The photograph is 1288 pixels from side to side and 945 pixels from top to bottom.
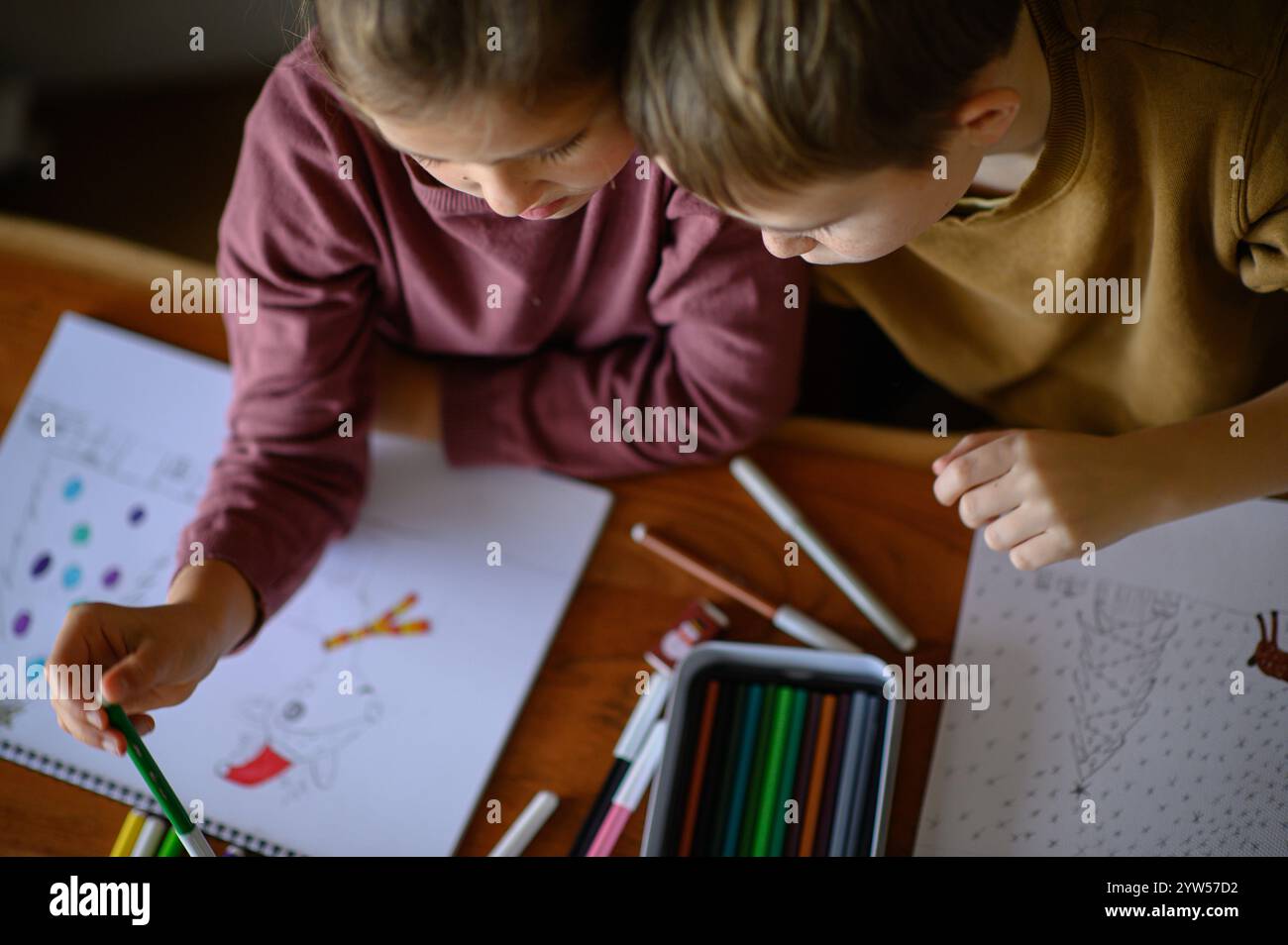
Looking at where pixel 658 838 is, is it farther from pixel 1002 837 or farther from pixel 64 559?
pixel 64 559

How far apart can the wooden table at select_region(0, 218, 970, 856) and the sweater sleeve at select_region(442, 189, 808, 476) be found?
0.03 meters

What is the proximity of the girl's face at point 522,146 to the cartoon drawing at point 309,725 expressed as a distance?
0.99 feet

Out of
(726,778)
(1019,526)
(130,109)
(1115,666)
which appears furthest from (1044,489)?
(130,109)

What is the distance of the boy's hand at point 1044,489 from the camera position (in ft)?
1.95

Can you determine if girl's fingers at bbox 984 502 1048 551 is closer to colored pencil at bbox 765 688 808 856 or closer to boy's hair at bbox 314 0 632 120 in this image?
colored pencil at bbox 765 688 808 856

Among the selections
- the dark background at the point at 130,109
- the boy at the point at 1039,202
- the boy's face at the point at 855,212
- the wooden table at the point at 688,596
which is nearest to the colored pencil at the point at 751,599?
the wooden table at the point at 688,596

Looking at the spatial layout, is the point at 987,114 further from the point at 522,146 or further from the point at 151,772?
the point at 151,772

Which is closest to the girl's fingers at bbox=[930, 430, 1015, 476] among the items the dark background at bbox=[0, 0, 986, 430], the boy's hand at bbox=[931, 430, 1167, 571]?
the boy's hand at bbox=[931, 430, 1167, 571]

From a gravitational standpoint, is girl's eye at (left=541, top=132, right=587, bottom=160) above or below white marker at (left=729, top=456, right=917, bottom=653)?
above

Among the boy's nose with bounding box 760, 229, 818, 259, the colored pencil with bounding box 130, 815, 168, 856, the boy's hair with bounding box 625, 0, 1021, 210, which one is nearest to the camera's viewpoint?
the boy's hair with bounding box 625, 0, 1021, 210

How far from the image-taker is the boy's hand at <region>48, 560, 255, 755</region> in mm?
564
